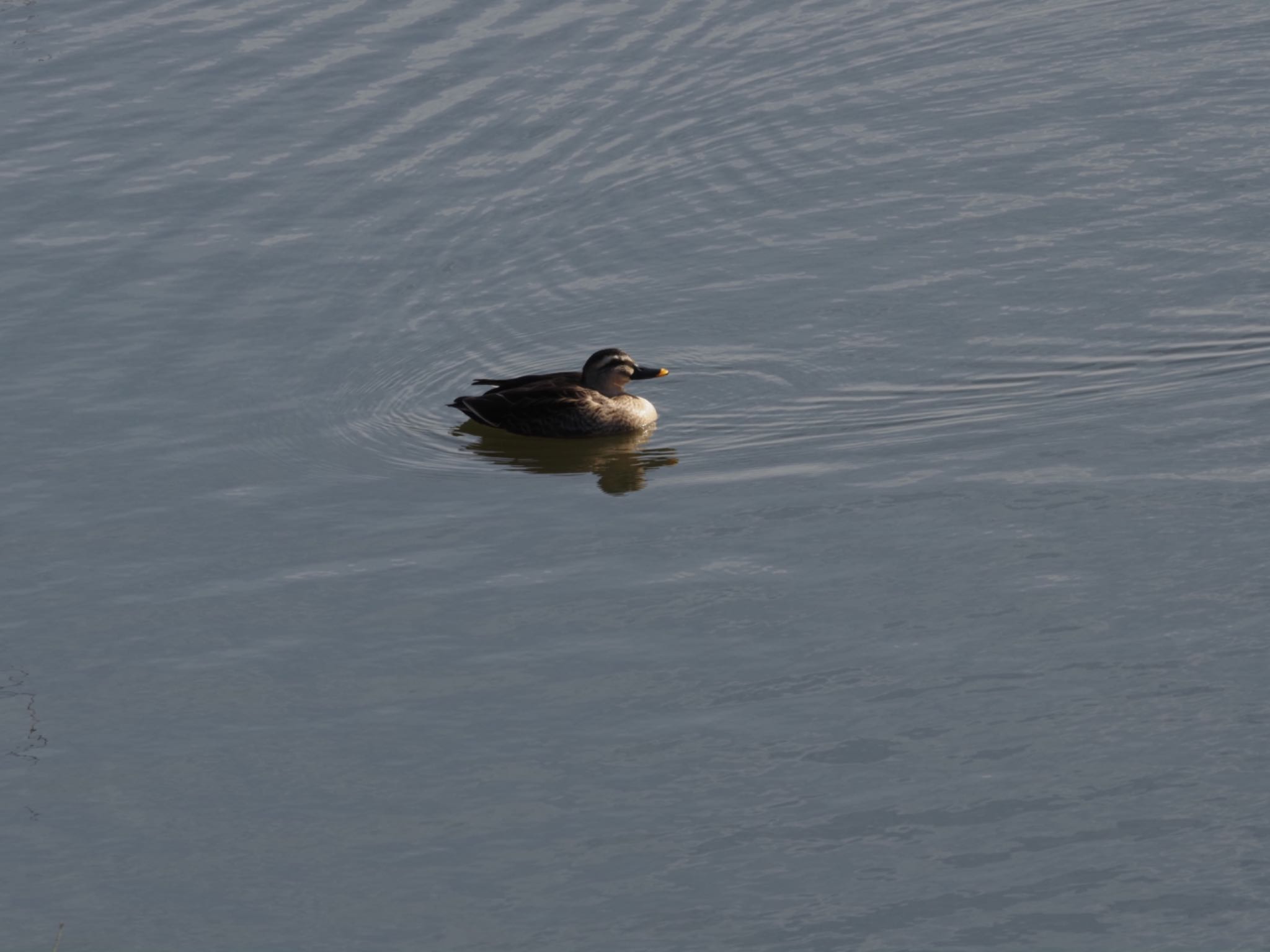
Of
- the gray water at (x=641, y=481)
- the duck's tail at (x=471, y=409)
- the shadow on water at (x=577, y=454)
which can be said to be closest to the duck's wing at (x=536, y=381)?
the duck's tail at (x=471, y=409)

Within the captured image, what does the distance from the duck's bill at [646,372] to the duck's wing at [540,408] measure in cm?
43

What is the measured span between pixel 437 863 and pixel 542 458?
7.46 meters

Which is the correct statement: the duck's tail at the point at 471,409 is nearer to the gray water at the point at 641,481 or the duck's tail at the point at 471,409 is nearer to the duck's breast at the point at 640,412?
the gray water at the point at 641,481

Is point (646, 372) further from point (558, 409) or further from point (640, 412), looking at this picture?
point (558, 409)

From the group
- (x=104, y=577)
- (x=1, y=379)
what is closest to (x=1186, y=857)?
(x=104, y=577)

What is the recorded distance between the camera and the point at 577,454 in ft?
63.2

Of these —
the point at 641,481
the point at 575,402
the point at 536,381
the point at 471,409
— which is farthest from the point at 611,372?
the point at 641,481

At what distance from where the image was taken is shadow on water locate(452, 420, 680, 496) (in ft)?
59.9

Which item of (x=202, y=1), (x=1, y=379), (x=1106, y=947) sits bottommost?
(x=1106, y=947)

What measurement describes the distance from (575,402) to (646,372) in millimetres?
743

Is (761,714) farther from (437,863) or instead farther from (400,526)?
(400,526)

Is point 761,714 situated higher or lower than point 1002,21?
lower

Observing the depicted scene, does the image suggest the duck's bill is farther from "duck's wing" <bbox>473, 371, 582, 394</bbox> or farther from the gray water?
"duck's wing" <bbox>473, 371, 582, 394</bbox>

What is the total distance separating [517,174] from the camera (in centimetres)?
2366
